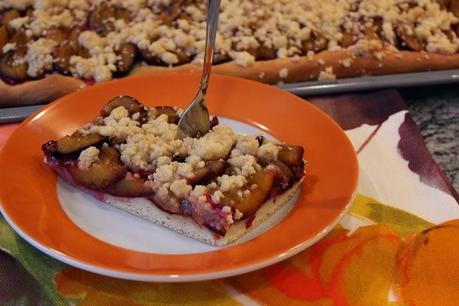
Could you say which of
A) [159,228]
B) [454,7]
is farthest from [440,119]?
[159,228]

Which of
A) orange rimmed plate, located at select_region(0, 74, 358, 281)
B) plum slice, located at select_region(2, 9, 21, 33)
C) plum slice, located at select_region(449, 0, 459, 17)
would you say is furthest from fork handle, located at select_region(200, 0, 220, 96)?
plum slice, located at select_region(449, 0, 459, 17)

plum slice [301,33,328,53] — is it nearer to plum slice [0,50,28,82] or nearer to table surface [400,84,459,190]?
table surface [400,84,459,190]

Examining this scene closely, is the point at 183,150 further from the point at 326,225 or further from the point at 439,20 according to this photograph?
the point at 439,20

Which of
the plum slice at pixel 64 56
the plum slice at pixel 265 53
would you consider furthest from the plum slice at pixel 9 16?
the plum slice at pixel 265 53

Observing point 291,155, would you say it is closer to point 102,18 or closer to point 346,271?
point 346,271

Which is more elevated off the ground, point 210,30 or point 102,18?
point 210,30

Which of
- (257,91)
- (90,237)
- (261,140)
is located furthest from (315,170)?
(90,237)

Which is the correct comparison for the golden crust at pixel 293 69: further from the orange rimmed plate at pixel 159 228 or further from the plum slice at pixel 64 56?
the orange rimmed plate at pixel 159 228
